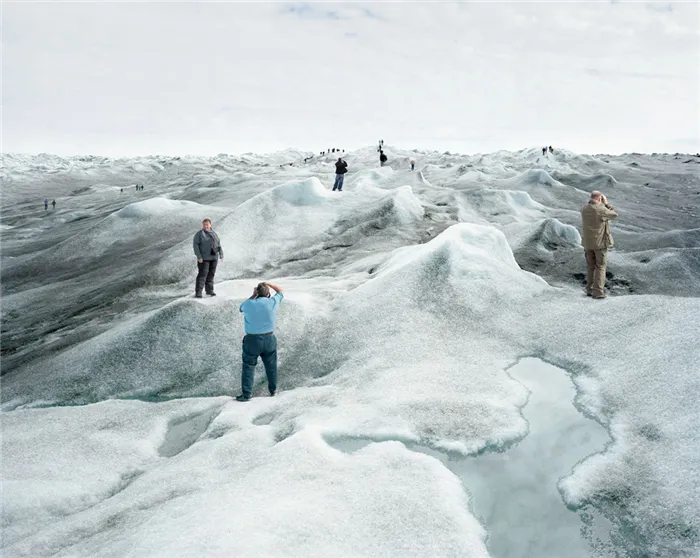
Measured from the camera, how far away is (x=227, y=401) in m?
9.59

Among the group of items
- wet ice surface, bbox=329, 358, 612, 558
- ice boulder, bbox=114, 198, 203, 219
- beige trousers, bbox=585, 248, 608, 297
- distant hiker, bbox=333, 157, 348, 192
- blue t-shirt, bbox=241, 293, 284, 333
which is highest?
distant hiker, bbox=333, 157, 348, 192

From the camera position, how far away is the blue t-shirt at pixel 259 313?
8977mm

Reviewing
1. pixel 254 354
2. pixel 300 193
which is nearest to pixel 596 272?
pixel 254 354

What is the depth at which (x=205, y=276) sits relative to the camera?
46.2 ft

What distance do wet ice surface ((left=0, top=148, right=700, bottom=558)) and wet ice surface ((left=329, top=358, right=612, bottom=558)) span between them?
26 mm

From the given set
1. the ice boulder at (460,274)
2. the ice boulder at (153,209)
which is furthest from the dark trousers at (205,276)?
the ice boulder at (153,209)

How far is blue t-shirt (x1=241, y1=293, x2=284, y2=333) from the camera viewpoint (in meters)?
8.98

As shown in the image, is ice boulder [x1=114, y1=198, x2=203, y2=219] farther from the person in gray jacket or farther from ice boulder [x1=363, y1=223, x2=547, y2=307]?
ice boulder [x1=363, y1=223, x2=547, y2=307]

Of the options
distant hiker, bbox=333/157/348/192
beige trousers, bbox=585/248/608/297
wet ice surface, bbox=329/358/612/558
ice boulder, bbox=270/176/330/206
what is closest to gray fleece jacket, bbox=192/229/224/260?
wet ice surface, bbox=329/358/612/558

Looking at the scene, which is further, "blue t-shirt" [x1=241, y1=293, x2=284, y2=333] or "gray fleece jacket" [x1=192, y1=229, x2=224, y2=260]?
"gray fleece jacket" [x1=192, y1=229, x2=224, y2=260]

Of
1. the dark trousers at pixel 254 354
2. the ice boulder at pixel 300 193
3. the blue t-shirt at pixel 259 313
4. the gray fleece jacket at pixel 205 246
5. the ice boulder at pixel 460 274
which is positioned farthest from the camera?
the ice boulder at pixel 300 193

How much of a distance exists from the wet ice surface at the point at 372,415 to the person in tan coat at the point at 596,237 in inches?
20.3

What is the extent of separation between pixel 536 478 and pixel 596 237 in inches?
310

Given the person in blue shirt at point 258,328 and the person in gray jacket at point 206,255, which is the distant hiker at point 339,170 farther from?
the person in blue shirt at point 258,328
